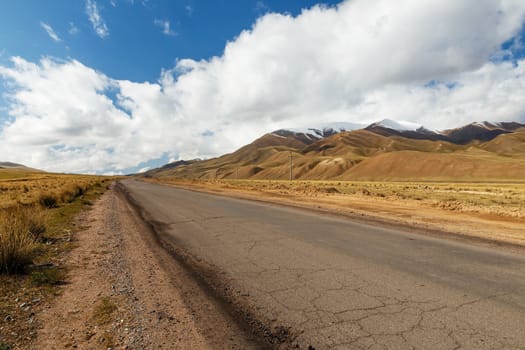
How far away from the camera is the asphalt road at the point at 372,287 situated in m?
3.52

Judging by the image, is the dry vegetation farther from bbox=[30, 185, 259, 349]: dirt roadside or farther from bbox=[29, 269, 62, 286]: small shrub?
bbox=[30, 185, 259, 349]: dirt roadside

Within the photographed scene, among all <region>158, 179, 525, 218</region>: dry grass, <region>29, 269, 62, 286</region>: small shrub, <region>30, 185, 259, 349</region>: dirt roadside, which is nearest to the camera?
<region>30, 185, 259, 349</region>: dirt roadside

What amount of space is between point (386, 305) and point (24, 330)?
15.7 feet

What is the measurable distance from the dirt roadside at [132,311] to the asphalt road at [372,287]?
591mm

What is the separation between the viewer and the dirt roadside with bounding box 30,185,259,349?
3.45m

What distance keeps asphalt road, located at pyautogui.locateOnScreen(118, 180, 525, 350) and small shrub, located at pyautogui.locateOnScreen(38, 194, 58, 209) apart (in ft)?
41.6

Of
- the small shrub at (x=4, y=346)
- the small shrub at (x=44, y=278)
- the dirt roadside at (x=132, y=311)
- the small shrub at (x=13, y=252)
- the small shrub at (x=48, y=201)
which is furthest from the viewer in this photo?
the small shrub at (x=48, y=201)

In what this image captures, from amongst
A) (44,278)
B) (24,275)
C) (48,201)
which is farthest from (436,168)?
(24,275)

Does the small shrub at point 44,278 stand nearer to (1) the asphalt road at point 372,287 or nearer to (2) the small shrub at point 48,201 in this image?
(1) the asphalt road at point 372,287

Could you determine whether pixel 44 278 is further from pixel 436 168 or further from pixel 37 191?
pixel 436 168

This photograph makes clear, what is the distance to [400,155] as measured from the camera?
132m

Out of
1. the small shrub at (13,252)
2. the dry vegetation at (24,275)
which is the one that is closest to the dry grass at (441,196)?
the dry vegetation at (24,275)

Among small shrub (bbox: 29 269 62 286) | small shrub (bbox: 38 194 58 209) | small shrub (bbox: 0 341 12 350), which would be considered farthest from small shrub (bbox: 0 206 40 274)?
small shrub (bbox: 38 194 58 209)

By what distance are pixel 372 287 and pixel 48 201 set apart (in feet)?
65.0
